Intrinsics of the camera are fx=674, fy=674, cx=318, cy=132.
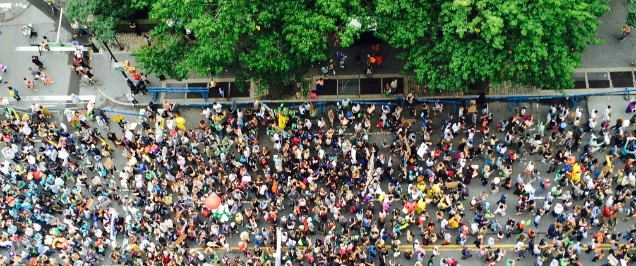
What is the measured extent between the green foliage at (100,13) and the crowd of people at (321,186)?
14.5 ft

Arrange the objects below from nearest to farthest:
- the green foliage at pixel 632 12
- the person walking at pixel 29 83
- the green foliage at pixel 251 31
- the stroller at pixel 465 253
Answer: the green foliage at pixel 251 31 → the green foliage at pixel 632 12 → the stroller at pixel 465 253 → the person walking at pixel 29 83

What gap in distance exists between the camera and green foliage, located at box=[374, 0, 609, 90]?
97.0 feet

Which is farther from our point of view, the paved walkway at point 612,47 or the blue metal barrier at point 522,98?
the paved walkway at point 612,47

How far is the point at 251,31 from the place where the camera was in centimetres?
3108

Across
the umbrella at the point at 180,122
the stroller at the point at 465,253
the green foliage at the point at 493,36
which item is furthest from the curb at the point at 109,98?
the stroller at the point at 465,253

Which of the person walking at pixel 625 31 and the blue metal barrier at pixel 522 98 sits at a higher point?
the person walking at pixel 625 31

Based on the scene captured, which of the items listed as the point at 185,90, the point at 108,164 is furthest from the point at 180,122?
the point at 108,164

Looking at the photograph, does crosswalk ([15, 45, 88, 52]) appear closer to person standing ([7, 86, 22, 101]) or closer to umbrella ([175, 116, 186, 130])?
person standing ([7, 86, 22, 101])

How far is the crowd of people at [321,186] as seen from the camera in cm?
3356

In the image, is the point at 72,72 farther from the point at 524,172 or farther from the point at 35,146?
the point at 524,172

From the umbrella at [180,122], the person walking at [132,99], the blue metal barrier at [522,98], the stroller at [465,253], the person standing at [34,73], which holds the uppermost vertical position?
the person standing at [34,73]

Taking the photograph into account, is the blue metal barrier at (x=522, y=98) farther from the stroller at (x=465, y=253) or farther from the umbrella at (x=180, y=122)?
the umbrella at (x=180, y=122)

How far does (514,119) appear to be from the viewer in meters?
36.1

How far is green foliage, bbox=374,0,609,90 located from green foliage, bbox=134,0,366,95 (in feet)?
8.63
